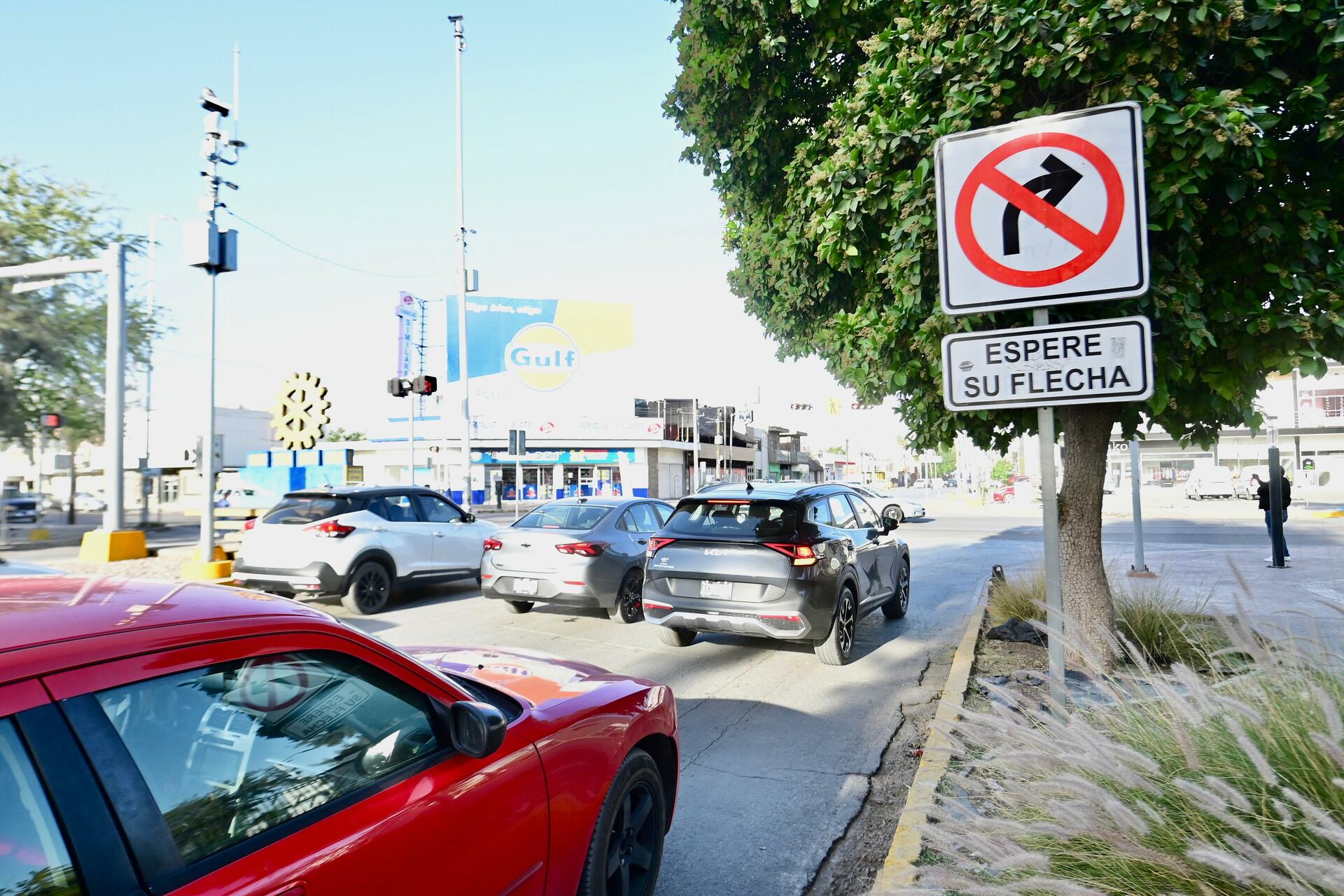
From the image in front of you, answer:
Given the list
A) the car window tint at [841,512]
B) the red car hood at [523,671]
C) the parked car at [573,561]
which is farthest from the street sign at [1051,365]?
the parked car at [573,561]

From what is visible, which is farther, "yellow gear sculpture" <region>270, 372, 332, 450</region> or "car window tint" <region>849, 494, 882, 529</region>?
"yellow gear sculpture" <region>270, 372, 332, 450</region>

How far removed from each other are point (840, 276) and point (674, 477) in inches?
2091

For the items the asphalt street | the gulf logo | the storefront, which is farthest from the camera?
the gulf logo

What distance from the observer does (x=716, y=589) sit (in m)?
7.38

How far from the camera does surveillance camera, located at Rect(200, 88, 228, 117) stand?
1283 cm

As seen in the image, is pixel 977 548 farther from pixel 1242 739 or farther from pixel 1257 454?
pixel 1257 454

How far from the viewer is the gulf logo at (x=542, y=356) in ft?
208

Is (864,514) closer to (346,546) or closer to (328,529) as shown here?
(346,546)

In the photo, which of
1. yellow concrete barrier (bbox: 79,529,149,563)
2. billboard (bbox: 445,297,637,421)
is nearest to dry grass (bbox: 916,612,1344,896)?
yellow concrete barrier (bbox: 79,529,149,563)

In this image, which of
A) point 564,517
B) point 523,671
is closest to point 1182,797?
point 523,671

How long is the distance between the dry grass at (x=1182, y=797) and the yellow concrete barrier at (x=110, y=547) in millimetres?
15531

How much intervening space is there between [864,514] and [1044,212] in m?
5.60

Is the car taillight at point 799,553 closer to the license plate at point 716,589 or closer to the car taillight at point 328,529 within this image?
the license plate at point 716,589

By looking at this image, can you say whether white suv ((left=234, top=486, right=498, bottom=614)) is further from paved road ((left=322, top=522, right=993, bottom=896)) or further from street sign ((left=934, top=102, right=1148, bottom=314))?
street sign ((left=934, top=102, right=1148, bottom=314))
